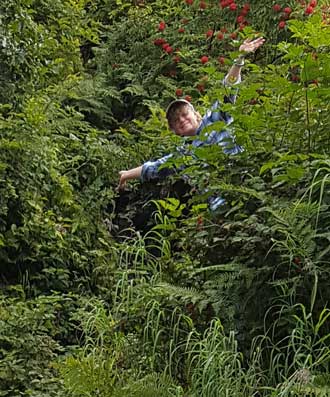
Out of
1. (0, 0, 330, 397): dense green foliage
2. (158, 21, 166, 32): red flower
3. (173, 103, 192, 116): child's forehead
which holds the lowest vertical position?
(0, 0, 330, 397): dense green foliage

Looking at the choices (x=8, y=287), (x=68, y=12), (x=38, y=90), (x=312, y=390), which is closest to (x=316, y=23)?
(x=312, y=390)

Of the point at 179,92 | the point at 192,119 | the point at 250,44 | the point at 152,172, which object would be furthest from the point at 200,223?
the point at 179,92

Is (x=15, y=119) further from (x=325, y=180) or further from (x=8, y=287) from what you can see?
(x=325, y=180)

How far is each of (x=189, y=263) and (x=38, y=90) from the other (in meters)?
2.86

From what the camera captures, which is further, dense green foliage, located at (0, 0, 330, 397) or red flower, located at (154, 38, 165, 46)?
red flower, located at (154, 38, 165, 46)

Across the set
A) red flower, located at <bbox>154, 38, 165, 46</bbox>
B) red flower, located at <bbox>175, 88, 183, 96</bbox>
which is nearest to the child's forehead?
red flower, located at <bbox>175, 88, 183, 96</bbox>

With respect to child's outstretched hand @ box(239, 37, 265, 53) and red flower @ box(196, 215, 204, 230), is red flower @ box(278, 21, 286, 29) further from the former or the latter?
red flower @ box(196, 215, 204, 230)

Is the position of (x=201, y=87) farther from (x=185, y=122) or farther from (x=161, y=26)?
(x=185, y=122)

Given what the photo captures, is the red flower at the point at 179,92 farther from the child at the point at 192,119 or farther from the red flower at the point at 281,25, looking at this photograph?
the child at the point at 192,119

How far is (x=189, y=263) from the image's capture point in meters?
4.09

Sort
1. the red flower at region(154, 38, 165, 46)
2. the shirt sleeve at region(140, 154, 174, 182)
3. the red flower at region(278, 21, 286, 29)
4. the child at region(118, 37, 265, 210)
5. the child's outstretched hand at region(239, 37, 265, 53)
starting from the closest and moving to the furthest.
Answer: the child at region(118, 37, 265, 210) < the child's outstretched hand at region(239, 37, 265, 53) < the shirt sleeve at region(140, 154, 174, 182) < the red flower at region(278, 21, 286, 29) < the red flower at region(154, 38, 165, 46)

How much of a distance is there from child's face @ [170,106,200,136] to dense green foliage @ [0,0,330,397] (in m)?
0.23

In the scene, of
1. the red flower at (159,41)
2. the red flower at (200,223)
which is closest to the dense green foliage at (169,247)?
the red flower at (200,223)

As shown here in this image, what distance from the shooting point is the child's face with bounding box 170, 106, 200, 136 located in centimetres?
527
